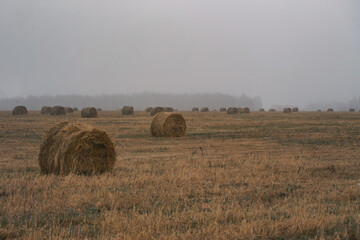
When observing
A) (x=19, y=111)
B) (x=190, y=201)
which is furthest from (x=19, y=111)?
(x=190, y=201)

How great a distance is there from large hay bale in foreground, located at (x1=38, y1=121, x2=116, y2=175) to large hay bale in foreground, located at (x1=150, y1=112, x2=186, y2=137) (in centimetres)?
1149

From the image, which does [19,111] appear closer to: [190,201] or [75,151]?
[75,151]

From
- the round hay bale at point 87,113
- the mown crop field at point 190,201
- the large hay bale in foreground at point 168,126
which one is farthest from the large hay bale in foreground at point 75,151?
the round hay bale at point 87,113

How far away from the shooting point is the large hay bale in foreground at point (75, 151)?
424 inches

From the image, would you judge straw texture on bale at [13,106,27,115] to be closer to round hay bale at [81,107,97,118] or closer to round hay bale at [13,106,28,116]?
round hay bale at [13,106,28,116]

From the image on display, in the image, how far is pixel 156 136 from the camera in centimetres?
2370

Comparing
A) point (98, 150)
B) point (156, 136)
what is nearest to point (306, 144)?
point (156, 136)

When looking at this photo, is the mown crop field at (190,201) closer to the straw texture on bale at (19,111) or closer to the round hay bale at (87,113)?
the round hay bale at (87,113)

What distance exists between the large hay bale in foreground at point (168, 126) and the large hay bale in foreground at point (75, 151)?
11.5 metres

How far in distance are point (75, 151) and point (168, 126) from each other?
1263 centimetres

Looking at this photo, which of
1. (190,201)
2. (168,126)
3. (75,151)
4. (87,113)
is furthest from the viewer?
(87,113)

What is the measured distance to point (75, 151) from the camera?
10.9 m

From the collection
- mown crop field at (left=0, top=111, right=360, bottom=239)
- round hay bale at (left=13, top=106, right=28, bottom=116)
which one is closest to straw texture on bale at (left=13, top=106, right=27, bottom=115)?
round hay bale at (left=13, top=106, right=28, bottom=116)

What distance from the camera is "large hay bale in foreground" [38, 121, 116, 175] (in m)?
10.8
